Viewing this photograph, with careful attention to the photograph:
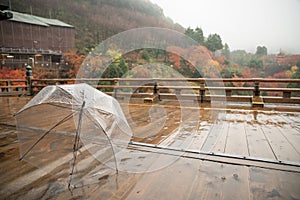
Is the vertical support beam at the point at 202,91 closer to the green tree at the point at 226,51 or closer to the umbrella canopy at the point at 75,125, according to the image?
the umbrella canopy at the point at 75,125

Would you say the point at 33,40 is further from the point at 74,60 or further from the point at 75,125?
the point at 75,125

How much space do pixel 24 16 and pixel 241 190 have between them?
74.0ft

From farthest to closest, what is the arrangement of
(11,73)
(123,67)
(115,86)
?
(11,73) → (123,67) → (115,86)

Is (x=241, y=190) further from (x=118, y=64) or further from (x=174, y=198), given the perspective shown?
(x=118, y=64)

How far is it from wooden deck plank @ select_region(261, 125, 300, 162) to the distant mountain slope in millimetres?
16329

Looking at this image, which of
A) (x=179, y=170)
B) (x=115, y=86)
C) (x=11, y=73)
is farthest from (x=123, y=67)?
(x=11, y=73)

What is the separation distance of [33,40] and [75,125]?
779 inches

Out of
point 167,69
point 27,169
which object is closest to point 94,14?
point 167,69

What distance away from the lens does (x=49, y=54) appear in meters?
17.5

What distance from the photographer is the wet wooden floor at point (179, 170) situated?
111 cm

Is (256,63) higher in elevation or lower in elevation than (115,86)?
higher

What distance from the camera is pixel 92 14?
69.2ft

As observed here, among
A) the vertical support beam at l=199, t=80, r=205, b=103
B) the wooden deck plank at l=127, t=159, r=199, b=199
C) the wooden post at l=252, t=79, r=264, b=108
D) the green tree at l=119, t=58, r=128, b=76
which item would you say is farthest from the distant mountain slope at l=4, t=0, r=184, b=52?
the wooden deck plank at l=127, t=159, r=199, b=199

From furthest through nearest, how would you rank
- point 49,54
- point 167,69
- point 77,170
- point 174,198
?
point 49,54 → point 167,69 → point 77,170 → point 174,198
